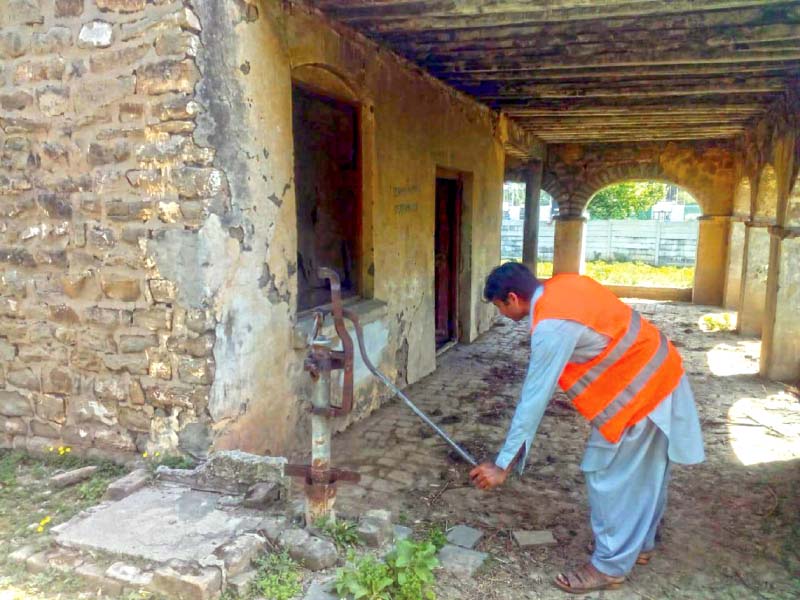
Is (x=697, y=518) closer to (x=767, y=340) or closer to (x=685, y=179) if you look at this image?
(x=767, y=340)

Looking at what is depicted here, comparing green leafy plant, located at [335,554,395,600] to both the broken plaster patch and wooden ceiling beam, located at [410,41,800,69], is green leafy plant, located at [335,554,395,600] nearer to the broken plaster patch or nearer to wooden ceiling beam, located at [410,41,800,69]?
the broken plaster patch

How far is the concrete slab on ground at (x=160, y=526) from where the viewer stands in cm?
256

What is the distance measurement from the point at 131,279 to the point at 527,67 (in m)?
4.08

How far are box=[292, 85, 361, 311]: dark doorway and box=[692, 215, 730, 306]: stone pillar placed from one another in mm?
9836

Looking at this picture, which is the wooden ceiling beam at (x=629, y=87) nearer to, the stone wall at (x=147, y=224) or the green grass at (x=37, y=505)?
the stone wall at (x=147, y=224)

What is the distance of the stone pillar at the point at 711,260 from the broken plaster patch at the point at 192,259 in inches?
465

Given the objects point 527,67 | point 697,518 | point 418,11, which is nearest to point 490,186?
point 527,67

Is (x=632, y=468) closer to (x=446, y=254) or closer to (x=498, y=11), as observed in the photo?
(x=498, y=11)

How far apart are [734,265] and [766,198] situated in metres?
3.75

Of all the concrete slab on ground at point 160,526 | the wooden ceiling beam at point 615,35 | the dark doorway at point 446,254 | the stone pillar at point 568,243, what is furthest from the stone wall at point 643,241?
the concrete slab on ground at point 160,526

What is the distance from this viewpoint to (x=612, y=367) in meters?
2.80

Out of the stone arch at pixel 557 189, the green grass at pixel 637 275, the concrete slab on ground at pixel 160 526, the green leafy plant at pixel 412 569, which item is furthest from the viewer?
the green grass at pixel 637 275

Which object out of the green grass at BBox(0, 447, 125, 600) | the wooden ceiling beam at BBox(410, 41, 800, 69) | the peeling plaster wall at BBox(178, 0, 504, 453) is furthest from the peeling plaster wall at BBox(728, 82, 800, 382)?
the green grass at BBox(0, 447, 125, 600)

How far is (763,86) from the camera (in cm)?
636
